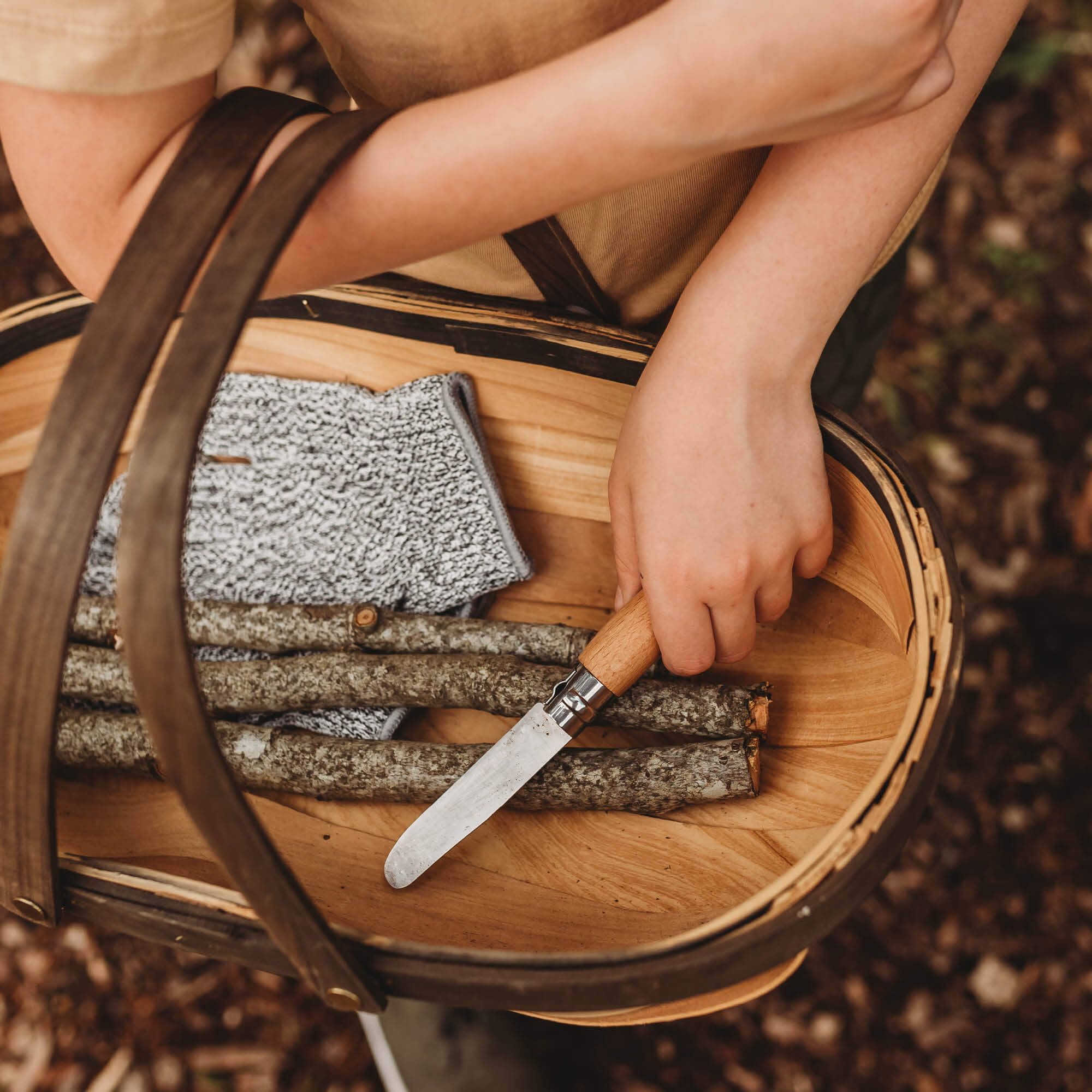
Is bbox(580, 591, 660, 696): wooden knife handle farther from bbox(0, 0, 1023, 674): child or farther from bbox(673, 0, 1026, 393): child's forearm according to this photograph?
bbox(673, 0, 1026, 393): child's forearm

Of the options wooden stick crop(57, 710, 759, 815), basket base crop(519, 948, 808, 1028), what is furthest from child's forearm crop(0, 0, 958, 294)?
basket base crop(519, 948, 808, 1028)

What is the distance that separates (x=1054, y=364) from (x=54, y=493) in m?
1.60

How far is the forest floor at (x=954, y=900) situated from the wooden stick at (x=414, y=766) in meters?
0.59

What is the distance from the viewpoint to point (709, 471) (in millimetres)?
573

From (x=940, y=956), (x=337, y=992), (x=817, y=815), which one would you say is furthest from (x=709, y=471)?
(x=940, y=956)

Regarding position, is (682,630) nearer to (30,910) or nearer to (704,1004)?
(704,1004)

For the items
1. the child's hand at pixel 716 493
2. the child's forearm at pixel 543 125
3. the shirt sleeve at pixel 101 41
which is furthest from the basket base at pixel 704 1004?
the shirt sleeve at pixel 101 41

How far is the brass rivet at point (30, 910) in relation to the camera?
0.58 meters

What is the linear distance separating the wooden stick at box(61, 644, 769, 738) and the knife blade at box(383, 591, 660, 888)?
0.15ft

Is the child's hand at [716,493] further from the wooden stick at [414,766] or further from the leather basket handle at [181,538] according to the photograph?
the leather basket handle at [181,538]

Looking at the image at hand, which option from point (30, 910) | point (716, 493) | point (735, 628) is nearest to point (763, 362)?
point (716, 493)

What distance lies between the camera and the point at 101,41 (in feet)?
1.41

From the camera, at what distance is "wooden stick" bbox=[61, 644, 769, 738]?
703 mm

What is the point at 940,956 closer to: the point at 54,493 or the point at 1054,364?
the point at 1054,364
